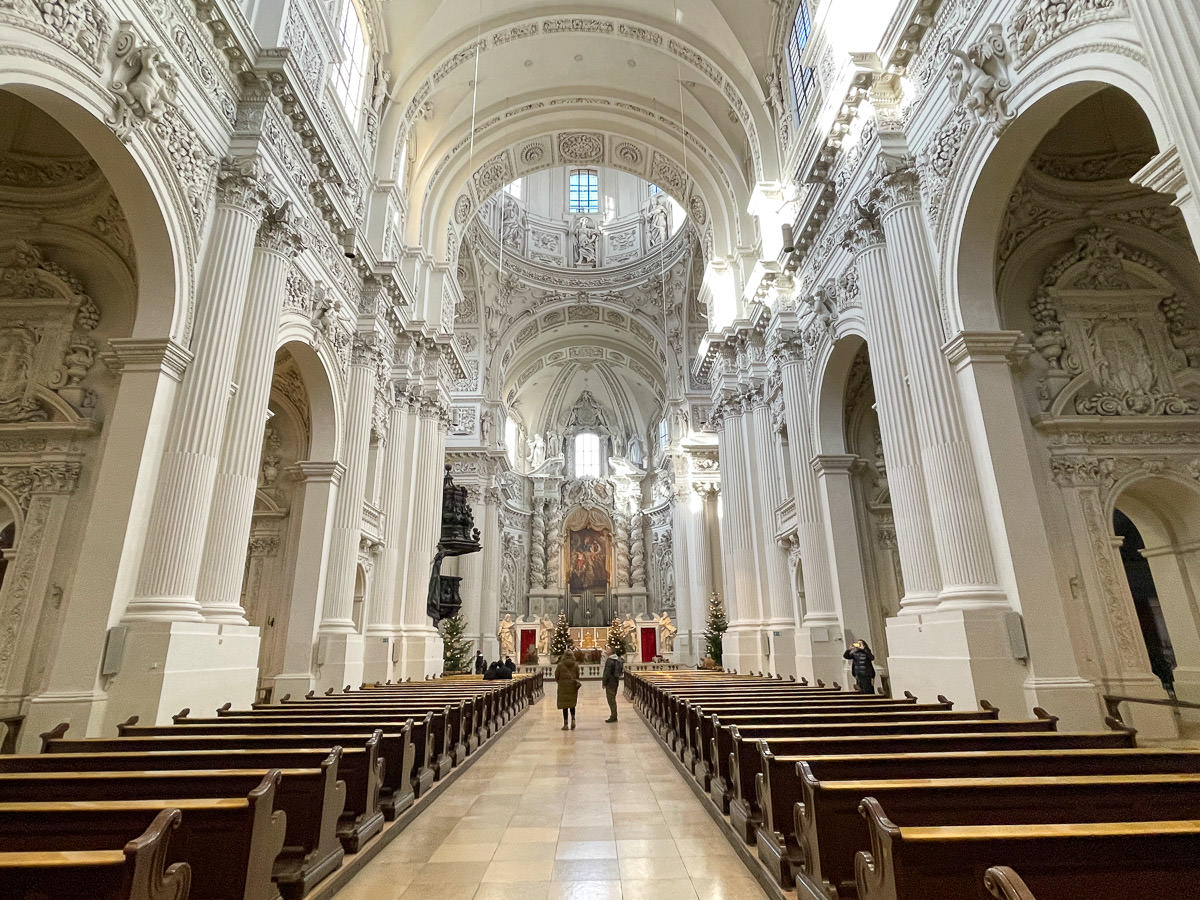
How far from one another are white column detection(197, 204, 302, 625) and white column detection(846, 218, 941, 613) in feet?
26.3

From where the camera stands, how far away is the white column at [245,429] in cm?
718

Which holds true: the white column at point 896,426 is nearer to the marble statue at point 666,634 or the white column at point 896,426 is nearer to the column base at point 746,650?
the column base at point 746,650

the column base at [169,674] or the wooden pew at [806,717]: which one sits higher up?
the column base at [169,674]

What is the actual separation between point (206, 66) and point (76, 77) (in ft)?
7.16

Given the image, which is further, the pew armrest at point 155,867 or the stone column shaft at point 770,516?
the stone column shaft at point 770,516

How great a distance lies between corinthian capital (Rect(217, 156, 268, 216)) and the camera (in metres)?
7.62

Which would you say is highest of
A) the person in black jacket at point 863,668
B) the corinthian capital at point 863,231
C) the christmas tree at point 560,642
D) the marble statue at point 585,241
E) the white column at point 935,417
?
the marble statue at point 585,241

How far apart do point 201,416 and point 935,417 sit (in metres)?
8.41

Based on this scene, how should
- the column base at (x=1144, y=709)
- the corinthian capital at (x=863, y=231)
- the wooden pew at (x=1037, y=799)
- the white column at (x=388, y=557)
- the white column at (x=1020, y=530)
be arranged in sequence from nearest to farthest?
the wooden pew at (x=1037, y=799)
the white column at (x=1020, y=530)
the column base at (x=1144, y=709)
the corinthian capital at (x=863, y=231)
the white column at (x=388, y=557)

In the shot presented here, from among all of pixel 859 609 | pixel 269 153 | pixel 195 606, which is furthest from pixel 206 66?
pixel 859 609

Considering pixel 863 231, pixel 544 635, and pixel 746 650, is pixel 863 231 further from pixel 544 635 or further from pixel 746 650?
pixel 544 635

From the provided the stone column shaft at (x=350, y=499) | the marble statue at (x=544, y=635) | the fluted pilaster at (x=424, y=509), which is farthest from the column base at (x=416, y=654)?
the marble statue at (x=544, y=635)

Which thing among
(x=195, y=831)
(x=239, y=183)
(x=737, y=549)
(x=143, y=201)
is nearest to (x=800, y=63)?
(x=239, y=183)

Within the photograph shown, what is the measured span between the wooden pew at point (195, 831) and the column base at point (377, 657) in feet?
33.4
